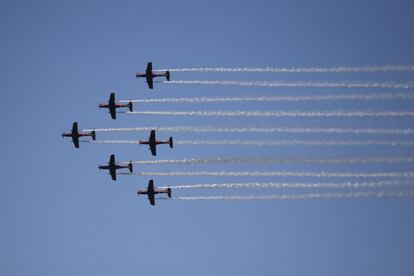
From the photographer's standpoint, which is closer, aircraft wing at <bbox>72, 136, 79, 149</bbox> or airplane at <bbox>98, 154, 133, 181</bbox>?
airplane at <bbox>98, 154, 133, 181</bbox>

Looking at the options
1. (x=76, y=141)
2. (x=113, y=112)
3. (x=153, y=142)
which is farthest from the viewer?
(x=76, y=141)

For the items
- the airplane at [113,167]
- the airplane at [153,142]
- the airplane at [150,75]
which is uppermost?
the airplane at [150,75]

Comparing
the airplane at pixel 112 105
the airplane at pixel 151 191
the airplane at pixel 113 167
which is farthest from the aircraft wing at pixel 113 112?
the airplane at pixel 151 191

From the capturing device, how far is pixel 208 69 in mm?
70562

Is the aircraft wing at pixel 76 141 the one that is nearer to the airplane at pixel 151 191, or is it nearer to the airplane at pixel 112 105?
the airplane at pixel 112 105

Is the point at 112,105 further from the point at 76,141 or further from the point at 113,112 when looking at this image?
the point at 76,141

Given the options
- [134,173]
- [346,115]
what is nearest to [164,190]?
[134,173]

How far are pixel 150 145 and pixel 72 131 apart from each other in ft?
36.7

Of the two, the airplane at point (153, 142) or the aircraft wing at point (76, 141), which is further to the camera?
the aircraft wing at point (76, 141)

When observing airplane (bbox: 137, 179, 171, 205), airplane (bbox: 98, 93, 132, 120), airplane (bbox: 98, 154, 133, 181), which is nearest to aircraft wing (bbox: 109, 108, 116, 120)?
airplane (bbox: 98, 93, 132, 120)

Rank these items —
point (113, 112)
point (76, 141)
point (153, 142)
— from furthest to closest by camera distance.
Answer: point (76, 141), point (113, 112), point (153, 142)

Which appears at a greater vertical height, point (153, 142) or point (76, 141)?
point (76, 141)

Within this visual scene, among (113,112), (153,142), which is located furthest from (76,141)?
(153,142)

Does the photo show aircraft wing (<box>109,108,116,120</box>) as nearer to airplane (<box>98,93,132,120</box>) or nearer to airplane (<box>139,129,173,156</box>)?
airplane (<box>98,93,132,120</box>)
